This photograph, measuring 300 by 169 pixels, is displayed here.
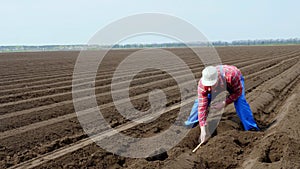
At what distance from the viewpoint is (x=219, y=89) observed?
19.0 ft

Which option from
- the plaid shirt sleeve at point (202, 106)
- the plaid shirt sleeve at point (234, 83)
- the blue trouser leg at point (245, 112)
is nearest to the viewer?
the plaid shirt sleeve at point (202, 106)

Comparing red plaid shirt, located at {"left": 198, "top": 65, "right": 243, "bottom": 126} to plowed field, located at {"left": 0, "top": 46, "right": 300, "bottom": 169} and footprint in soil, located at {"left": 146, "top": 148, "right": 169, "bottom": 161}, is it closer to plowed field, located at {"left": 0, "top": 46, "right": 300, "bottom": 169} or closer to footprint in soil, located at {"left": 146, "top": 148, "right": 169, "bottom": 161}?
plowed field, located at {"left": 0, "top": 46, "right": 300, "bottom": 169}

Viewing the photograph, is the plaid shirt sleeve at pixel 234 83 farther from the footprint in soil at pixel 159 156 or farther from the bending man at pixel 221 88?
the footprint in soil at pixel 159 156

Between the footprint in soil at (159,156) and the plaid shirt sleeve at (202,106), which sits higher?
the plaid shirt sleeve at (202,106)

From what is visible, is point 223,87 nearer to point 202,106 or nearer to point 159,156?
point 202,106

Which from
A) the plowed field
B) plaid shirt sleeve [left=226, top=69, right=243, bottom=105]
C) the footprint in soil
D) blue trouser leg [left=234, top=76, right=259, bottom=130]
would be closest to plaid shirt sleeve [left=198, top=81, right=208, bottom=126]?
the plowed field

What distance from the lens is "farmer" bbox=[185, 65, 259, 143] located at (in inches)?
211

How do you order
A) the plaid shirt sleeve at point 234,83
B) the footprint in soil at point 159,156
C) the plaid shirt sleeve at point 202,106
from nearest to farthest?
the footprint in soil at point 159,156
the plaid shirt sleeve at point 202,106
the plaid shirt sleeve at point 234,83

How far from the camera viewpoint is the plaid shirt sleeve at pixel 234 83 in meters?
5.82

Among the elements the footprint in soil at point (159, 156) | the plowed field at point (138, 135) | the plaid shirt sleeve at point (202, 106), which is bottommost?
the footprint in soil at point (159, 156)

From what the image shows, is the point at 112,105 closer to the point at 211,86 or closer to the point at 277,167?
the point at 211,86

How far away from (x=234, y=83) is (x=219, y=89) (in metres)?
0.33

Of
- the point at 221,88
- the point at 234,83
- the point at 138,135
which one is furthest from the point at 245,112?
the point at 138,135

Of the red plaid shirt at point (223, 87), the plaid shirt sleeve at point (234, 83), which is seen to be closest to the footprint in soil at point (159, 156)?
the red plaid shirt at point (223, 87)
